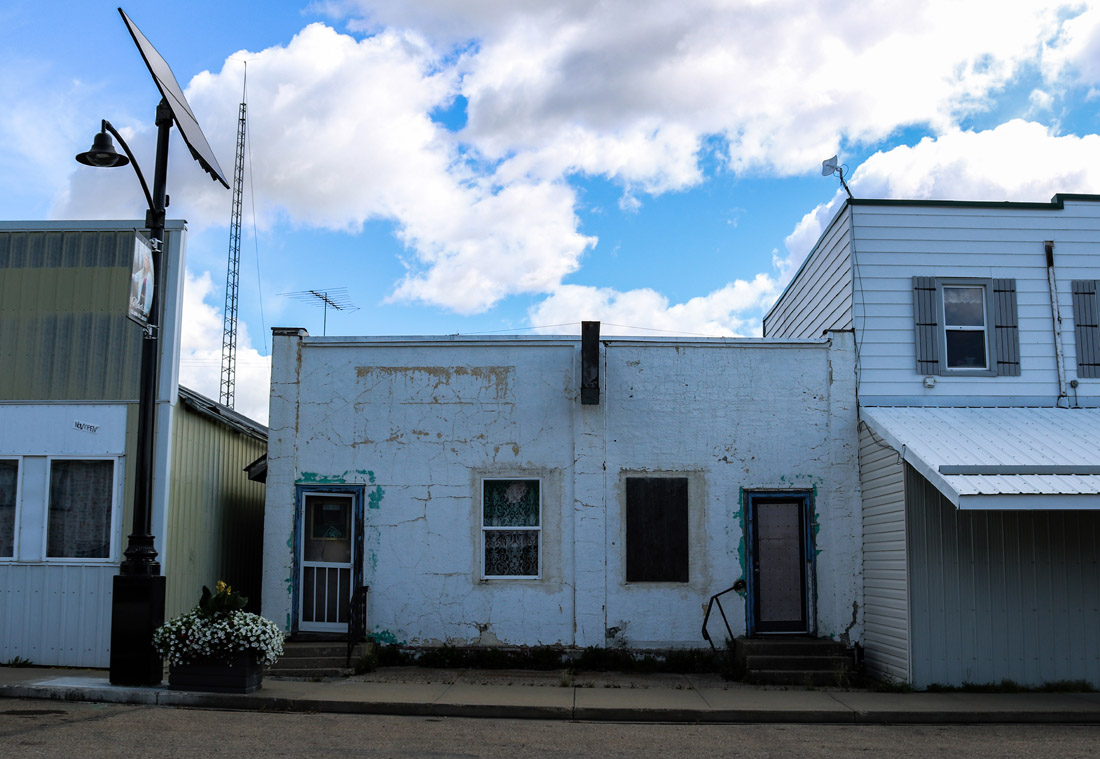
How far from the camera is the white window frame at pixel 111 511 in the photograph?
1276 cm

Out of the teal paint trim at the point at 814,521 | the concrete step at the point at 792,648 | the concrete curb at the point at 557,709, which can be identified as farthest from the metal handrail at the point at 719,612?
the concrete curb at the point at 557,709

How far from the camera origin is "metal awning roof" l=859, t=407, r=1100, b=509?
35.2 ft

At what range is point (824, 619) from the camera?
13469 mm

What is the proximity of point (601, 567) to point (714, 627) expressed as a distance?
1.73 m

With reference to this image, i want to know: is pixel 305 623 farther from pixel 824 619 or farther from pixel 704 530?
pixel 824 619

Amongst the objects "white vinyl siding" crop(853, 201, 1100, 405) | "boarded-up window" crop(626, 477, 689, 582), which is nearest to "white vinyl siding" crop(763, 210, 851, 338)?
"white vinyl siding" crop(853, 201, 1100, 405)

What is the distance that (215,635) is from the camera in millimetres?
10625

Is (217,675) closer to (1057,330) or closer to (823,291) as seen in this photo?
(823,291)

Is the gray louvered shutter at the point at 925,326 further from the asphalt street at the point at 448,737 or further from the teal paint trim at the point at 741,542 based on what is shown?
the asphalt street at the point at 448,737

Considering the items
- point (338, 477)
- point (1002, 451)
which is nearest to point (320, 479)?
point (338, 477)

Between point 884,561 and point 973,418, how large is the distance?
2.24 m

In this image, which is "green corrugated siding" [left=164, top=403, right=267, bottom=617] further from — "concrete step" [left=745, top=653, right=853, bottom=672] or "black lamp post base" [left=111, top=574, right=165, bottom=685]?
"concrete step" [left=745, top=653, right=853, bottom=672]

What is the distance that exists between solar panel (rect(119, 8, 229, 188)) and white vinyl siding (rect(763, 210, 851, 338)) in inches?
332

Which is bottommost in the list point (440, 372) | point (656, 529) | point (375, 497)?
point (656, 529)
